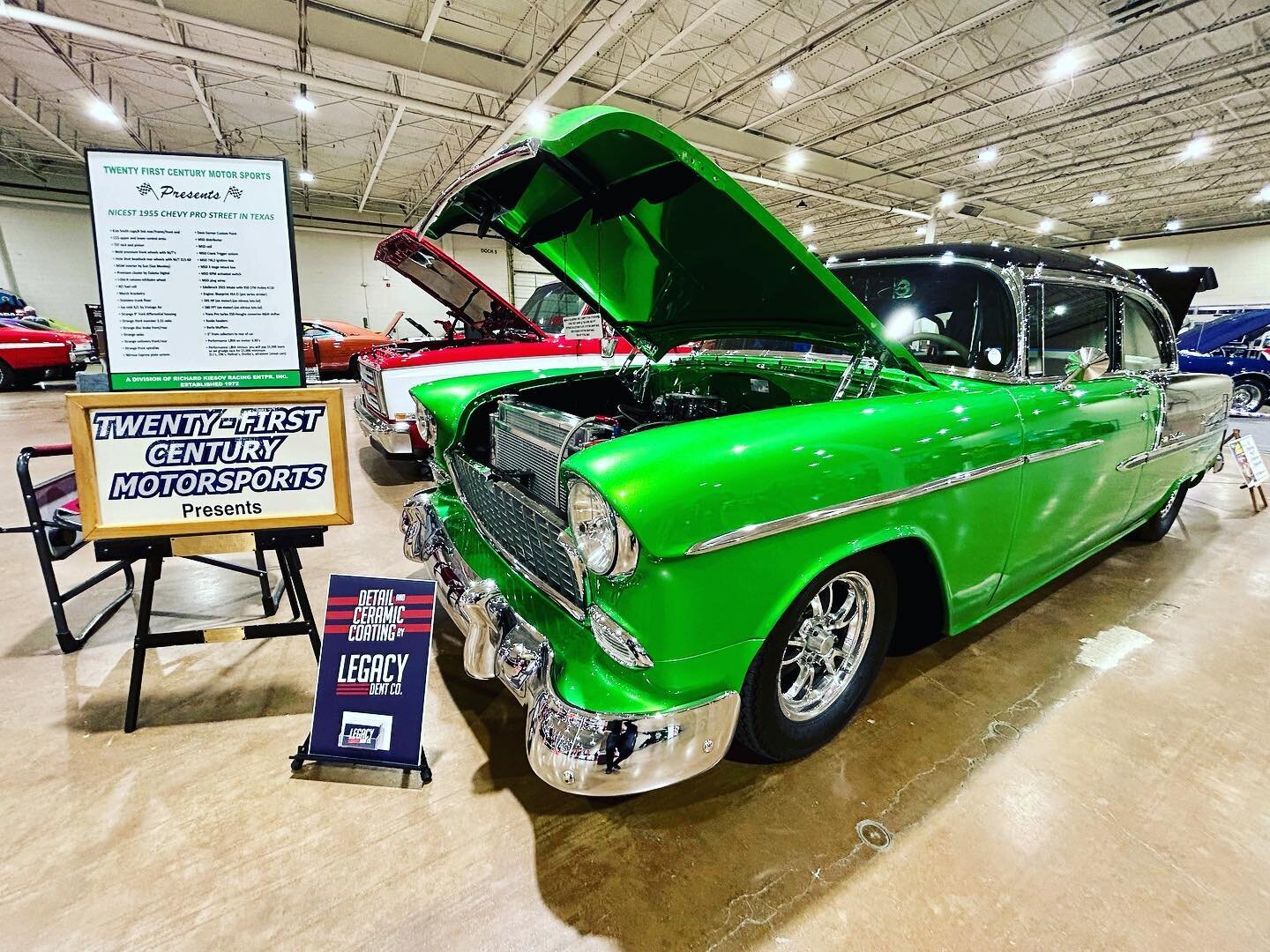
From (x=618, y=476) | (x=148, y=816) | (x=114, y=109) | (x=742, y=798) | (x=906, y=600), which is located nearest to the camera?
(x=618, y=476)

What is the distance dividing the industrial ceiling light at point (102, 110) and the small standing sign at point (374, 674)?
37.5ft

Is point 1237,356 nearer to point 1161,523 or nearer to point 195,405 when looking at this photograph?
point 1161,523

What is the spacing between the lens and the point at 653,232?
2.07 metres

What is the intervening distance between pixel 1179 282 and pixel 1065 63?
3719 mm

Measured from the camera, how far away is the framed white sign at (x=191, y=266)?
159 centimetres

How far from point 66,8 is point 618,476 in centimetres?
980

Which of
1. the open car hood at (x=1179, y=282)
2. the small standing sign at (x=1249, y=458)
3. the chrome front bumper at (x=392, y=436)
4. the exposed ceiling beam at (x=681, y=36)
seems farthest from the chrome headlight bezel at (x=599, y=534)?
the exposed ceiling beam at (x=681, y=36)

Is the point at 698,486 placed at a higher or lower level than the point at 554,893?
higher

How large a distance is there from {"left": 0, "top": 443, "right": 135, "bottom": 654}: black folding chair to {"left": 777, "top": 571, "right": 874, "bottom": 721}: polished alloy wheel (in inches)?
99.8

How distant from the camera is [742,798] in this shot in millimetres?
1679

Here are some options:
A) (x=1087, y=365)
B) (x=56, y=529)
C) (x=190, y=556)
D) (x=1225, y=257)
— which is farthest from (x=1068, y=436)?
(x=1225, y=257)

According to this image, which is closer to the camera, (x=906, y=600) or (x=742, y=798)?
(x=742, y=798)

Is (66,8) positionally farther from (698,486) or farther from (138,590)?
(698,486)

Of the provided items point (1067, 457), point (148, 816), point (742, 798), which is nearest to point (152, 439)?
point (148, 816)
